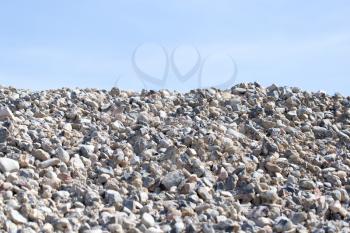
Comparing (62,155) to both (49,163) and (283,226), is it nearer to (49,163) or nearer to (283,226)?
(49,163)

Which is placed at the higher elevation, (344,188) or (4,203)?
(344,188)

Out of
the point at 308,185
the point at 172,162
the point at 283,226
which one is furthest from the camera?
the point at 172,162

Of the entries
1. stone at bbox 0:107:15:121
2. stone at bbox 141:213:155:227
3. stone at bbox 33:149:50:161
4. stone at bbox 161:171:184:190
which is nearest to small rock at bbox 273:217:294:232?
stone at bbox 141:213:155:227

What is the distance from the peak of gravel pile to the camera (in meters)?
5.30

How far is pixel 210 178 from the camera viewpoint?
6.21 metres

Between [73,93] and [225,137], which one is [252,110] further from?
[73,93]

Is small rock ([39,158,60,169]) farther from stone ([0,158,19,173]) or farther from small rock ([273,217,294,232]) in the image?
small rock ([273,217,294,232])

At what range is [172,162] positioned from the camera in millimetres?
6465

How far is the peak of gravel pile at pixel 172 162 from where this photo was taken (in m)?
5.30

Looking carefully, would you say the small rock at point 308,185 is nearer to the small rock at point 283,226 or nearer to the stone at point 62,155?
the small rock at point 283,226

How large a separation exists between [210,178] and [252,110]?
228cm

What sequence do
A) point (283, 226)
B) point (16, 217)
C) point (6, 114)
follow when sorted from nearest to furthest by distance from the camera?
point (16, 217)
point (283, 226)
point (6, 114)

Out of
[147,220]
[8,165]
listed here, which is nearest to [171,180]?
[147,220]

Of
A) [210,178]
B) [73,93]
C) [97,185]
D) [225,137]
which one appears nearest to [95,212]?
[97,185]
